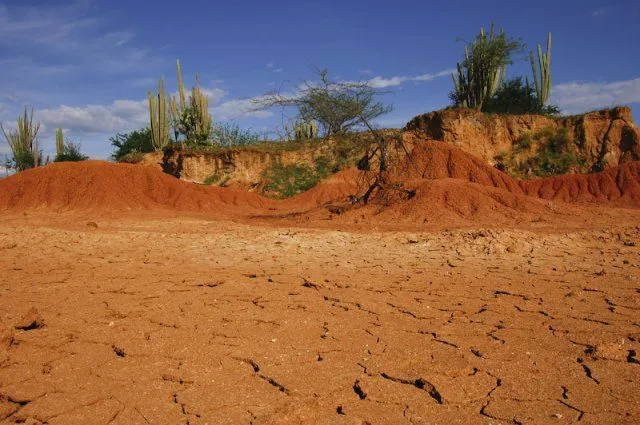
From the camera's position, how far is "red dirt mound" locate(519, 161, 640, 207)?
16672 mm

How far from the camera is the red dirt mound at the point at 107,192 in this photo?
51.3 ft

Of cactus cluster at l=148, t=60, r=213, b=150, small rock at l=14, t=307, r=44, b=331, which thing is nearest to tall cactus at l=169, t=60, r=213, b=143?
cactus cluster at l=148, t=60, r=213, b=150

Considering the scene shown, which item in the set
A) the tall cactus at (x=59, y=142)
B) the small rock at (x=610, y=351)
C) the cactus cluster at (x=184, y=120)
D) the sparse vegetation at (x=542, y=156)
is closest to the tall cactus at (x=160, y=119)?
the cactus cluster at (x=184, y=120)

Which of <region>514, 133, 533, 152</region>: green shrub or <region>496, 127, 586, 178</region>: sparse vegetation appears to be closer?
<region>496, 127, 586, 178</region>: sparse vegetation

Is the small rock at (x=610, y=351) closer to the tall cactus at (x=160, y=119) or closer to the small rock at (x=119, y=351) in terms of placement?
the small rock at (x=119, y=351)

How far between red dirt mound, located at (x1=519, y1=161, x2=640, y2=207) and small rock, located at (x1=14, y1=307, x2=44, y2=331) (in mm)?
17833

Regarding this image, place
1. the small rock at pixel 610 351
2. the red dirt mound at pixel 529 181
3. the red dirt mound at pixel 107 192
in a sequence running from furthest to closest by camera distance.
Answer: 1. the red dirt mound at pixel 529 181
2. the red dirt mound at pixel 107 192
3. the small rock at pixel 610 351

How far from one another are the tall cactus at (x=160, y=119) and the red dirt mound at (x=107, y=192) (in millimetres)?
4993

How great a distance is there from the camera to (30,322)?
3.63 metres

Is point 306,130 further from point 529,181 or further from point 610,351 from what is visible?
point 610,351

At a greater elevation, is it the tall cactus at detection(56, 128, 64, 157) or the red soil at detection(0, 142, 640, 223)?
the tall cactus at detection(56, 128, 64, 157)

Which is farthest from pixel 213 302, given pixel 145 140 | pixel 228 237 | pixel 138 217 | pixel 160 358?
pixel 145 140

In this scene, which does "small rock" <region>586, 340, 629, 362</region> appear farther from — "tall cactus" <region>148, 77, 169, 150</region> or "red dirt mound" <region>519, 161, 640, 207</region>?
"tall cactus" <region>148, 77, 169, 150</region>

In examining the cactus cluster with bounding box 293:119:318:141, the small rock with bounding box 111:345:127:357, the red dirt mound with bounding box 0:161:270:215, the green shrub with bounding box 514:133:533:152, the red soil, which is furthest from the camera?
the cactus cluster with bounding box 293:119:318:141
